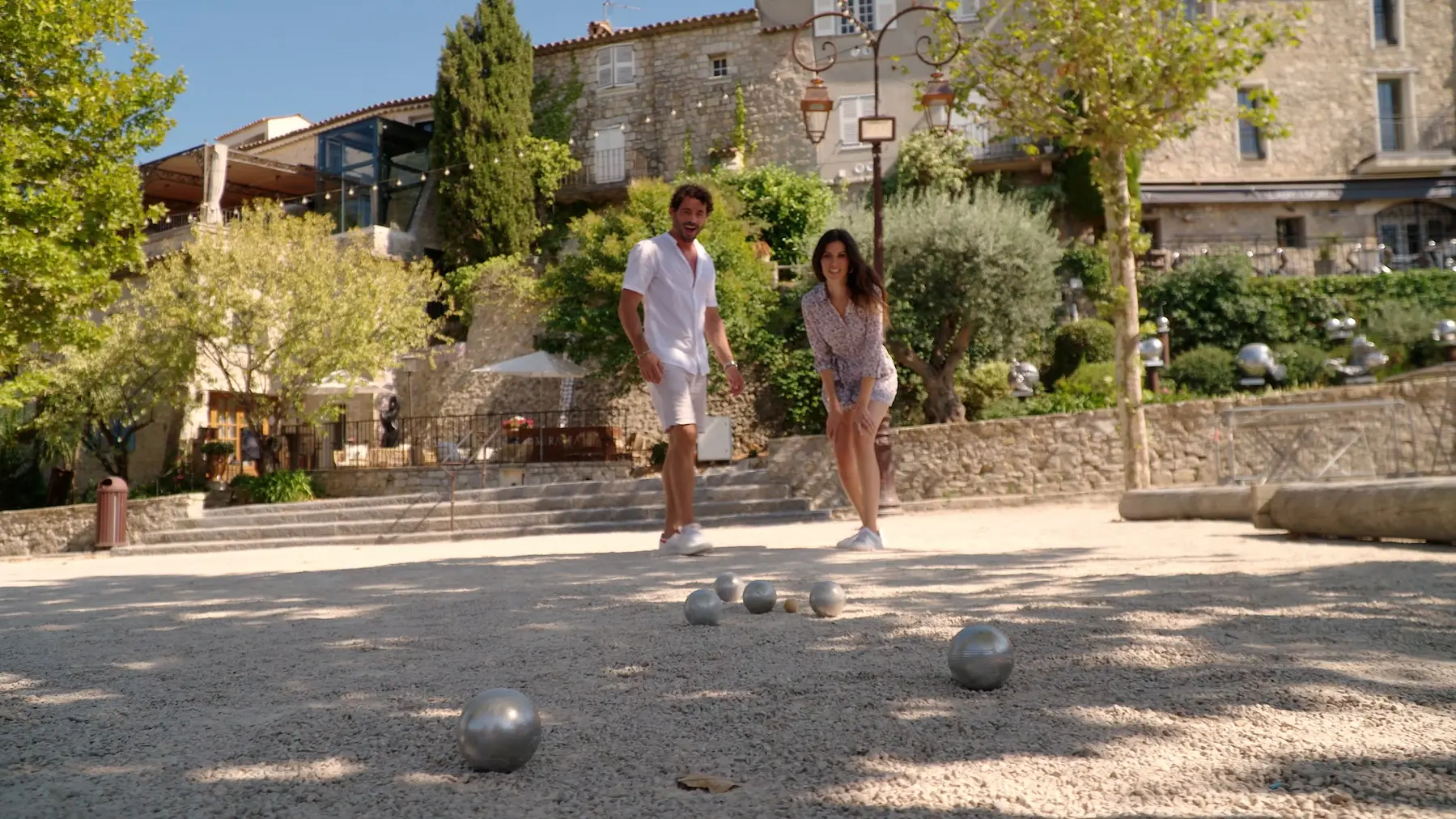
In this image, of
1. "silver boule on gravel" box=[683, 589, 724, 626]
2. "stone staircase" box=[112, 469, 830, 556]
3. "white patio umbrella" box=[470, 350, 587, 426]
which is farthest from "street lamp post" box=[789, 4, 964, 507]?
"white patio umbrella" box=[470, 350, 587, 426]

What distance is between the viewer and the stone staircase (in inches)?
521

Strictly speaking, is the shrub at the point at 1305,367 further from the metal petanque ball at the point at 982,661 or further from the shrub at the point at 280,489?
A: the metal petanque ball at the point at 982,661

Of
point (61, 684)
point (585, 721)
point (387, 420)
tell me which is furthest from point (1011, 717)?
point (387, 420)

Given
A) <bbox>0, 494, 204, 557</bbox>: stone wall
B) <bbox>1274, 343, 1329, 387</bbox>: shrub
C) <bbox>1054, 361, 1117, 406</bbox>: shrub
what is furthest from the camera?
<bbox>1274, 343, 1329, 387</bbox>: shrub

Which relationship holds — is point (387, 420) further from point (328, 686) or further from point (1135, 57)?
point (328, 686)

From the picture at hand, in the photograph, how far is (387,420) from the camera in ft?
77.7

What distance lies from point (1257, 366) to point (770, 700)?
1744 centimetres

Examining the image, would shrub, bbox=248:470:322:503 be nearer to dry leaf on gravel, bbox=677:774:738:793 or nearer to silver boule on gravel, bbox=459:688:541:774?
silver boule on gravel, bbox=459:688:541:774

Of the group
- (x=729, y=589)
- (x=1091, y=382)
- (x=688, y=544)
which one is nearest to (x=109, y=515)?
(x=688, y=544)

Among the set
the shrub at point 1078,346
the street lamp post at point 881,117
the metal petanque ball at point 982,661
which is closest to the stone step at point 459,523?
the street lamp post at point 881,117

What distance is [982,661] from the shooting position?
228 centimetres

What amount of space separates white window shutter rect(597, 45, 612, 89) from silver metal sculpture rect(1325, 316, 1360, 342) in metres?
20.1

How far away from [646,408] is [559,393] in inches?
93.3

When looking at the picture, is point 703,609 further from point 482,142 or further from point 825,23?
point 825,23
